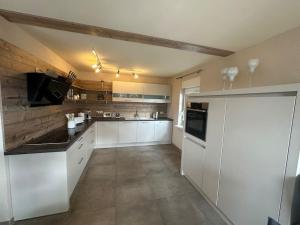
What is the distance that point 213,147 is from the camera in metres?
2.04

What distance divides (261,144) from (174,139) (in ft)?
11.4

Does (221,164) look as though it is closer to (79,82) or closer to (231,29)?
(231,29)

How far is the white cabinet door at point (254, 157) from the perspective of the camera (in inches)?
48.9

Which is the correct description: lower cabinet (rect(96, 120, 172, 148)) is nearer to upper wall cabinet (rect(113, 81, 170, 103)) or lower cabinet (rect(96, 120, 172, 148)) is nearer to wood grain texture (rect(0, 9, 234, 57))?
upper wall cabinet (rect(113, 81, 170, 103))

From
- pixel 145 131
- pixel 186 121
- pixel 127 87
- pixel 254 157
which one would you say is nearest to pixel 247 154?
pixel 254 157

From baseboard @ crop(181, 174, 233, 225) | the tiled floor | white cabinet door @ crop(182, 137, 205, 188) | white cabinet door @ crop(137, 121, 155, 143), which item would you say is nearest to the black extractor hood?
the tiled floor

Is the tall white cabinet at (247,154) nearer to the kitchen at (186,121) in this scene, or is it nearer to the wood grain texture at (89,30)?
the kitchen at (186,121)

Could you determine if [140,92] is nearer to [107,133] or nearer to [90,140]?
[107,133]

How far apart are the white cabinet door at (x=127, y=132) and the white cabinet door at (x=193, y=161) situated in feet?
6.70

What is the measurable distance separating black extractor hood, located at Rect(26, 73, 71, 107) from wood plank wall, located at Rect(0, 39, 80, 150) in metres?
0.07

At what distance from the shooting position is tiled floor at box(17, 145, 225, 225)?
71.3 inches

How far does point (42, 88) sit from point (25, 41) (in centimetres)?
65

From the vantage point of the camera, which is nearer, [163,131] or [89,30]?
[89,30]

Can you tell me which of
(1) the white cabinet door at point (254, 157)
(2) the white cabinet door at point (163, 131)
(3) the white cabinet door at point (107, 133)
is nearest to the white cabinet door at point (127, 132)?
(3) the white cabinet door at point (107, 133)
